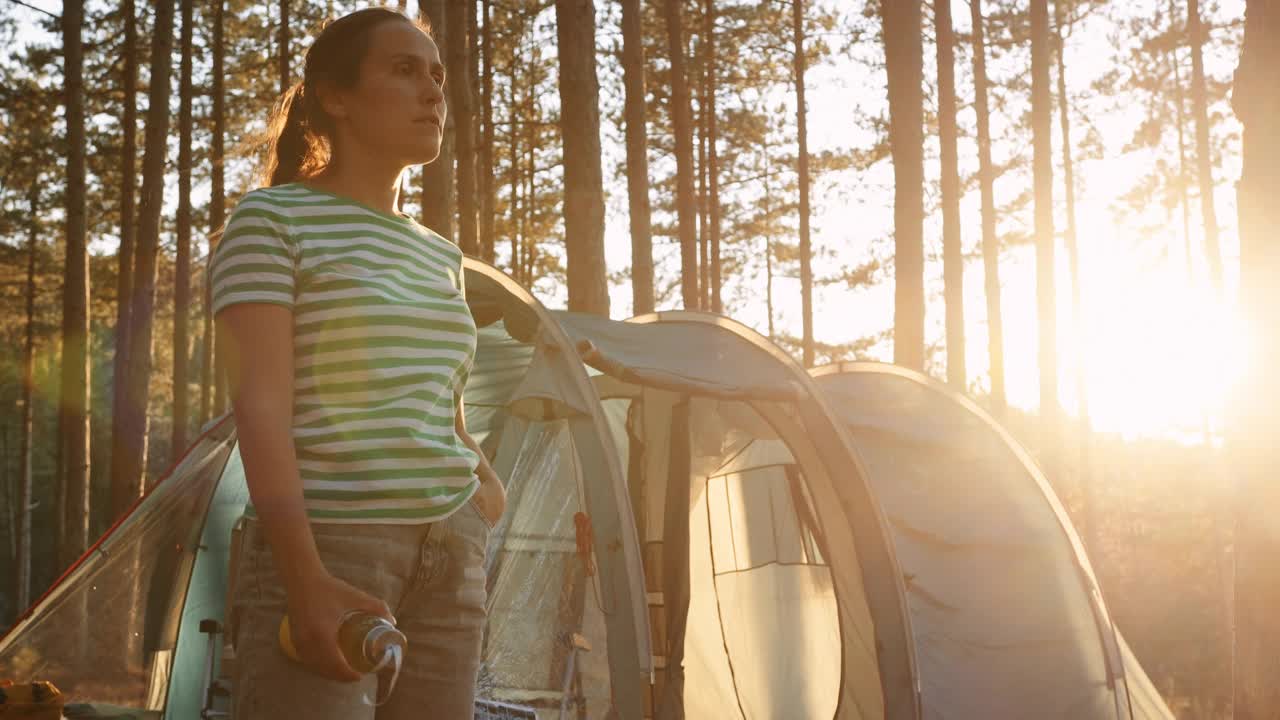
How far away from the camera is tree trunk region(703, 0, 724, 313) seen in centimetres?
1930

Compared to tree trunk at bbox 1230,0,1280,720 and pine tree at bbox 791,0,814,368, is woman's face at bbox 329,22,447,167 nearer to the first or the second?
tree trunk at bbox 1230,0,1280,720

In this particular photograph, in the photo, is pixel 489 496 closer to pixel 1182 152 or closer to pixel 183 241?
pixel 183 241

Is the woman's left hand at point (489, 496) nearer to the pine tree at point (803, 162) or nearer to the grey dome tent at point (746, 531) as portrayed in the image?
the grey dome tent at point (746, 531)

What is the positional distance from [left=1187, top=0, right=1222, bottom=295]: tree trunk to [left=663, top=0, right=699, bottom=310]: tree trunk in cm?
817

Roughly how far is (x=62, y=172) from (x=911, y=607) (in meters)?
17.4

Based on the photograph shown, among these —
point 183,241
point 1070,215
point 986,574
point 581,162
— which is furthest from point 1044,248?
point 183,241

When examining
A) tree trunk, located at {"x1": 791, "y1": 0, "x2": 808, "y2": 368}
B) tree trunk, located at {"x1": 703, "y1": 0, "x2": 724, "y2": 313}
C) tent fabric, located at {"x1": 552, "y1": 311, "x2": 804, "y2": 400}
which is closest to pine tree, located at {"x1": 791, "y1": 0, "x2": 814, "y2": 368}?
tree trunk, located at {"x1": 791, "y1": 0, "x2": 808, "y2": 368}

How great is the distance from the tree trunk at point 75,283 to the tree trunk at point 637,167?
5.68m

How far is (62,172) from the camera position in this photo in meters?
19.2

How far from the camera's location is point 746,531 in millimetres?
7242

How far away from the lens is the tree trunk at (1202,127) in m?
18.1

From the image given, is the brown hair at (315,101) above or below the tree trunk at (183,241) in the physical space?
below

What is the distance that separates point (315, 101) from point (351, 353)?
1.60 feet

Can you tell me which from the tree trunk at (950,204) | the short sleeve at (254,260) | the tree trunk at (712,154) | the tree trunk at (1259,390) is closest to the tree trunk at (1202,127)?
the tree trunk at (950,204)
